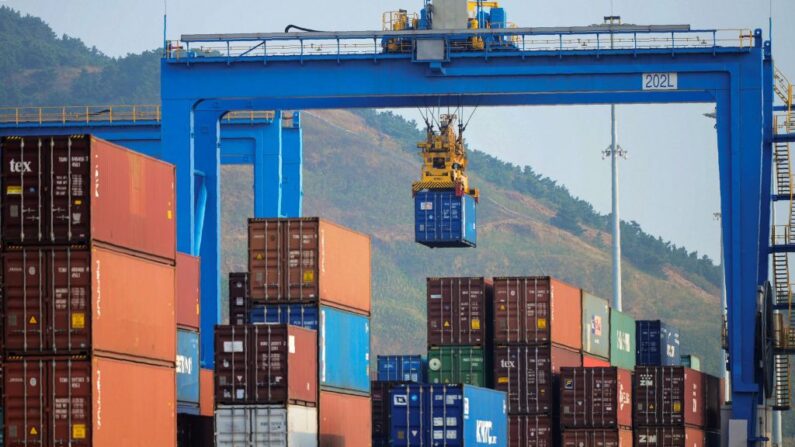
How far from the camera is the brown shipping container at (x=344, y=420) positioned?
43.0 m

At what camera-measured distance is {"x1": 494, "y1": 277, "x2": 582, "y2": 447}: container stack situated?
5641cm

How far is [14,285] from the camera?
33.2 m

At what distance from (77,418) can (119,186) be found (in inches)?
192

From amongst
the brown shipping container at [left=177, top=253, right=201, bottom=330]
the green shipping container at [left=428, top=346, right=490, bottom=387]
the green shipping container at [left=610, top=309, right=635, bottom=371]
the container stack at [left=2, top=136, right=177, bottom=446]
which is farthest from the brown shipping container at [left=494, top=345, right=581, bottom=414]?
the container stack at [left=2, top=136, right=177, bottom=446]

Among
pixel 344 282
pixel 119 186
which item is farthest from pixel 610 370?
pixel 119 186

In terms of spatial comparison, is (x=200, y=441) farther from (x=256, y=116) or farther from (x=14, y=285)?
(x=256, y=116)

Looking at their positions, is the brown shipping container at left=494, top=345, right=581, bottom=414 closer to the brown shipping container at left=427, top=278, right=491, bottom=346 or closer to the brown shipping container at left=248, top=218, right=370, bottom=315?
the brown shipping container at left=427, top=278, right=491, bottom=346

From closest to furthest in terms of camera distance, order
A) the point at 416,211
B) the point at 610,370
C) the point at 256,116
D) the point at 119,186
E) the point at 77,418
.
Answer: the point at 77,418
the point at 119,186
the point at 610,370
the point at 416,211
the point at 256,116

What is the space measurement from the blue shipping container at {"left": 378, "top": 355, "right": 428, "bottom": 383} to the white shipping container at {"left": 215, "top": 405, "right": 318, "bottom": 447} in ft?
82.9

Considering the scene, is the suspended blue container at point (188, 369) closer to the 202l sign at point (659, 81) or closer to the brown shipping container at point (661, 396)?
the 202l sign at point (659, 81)

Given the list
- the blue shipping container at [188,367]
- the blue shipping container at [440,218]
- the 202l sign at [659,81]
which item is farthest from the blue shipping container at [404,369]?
the blue shipping container at [188,367]

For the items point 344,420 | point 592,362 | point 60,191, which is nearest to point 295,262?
point 344,420

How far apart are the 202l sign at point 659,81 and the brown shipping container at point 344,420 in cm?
1654

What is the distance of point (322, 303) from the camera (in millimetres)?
44500
